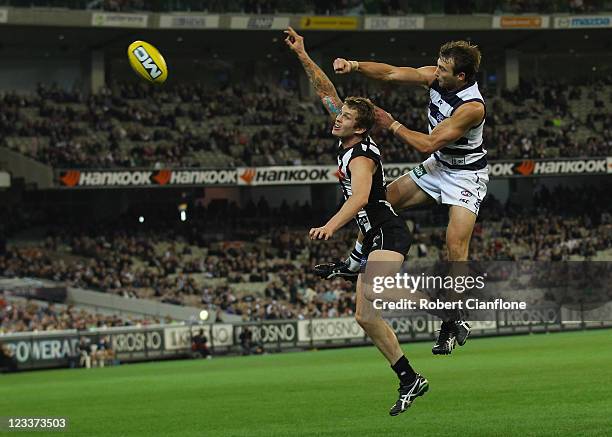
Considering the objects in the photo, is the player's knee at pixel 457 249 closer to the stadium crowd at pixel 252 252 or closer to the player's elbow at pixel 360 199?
the player's elbow at pixel 360 199

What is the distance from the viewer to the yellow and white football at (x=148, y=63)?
14.9 metres

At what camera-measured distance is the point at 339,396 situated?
22328 millimetres

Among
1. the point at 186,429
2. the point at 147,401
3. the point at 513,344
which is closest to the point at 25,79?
the point at 513,344

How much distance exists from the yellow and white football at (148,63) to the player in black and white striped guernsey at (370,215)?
2509 mm

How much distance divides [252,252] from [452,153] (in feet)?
131

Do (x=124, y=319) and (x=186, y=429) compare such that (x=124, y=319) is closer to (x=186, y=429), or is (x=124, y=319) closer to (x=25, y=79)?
(x=25, y=79)

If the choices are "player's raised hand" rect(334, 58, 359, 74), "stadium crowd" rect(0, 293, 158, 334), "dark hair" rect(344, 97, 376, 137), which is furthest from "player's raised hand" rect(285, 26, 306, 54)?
"stadium crowd" rect(0, 293, 158, 334)

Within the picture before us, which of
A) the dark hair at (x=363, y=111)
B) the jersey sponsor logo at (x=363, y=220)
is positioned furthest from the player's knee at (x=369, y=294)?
the dark hair at (x=363, y=111)

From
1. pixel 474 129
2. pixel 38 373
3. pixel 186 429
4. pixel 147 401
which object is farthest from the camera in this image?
pixel 38 373

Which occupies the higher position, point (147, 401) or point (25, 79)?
point (25, 79)

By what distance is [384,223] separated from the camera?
498 inches

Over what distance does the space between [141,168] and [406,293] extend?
4105cm

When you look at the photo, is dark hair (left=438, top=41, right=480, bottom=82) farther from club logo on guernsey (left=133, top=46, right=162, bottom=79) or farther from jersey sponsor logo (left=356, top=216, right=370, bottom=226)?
club logo on guernsey (left=133, top=46, right=162, bottom=79)

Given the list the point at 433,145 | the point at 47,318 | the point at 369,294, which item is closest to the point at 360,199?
the point at 433,145
